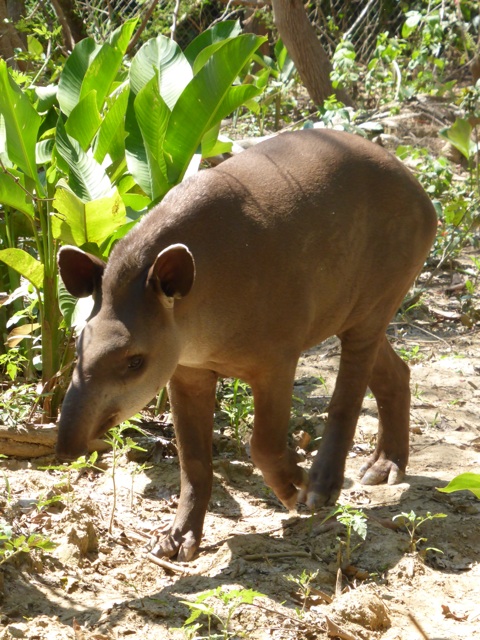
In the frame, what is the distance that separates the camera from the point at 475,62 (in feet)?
38.2

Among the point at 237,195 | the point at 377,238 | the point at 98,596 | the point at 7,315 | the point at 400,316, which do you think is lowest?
the point at 400,316

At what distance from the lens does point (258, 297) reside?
434cm

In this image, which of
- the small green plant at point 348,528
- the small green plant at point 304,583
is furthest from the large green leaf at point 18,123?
the small green plant at point 304,583

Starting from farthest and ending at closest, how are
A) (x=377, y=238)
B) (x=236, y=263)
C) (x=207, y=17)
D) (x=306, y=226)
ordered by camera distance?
(x=207, y=17)
(x=377, y=238)
(x=306, y=226)
(x=236, y=263)

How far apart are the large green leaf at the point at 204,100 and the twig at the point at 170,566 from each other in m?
2.05

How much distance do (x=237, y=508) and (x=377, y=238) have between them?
1.55 meters

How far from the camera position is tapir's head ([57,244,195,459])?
3.81 meters

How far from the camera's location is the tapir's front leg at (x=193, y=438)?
4.62 metres

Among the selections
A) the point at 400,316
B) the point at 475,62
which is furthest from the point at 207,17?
the point at 400,316

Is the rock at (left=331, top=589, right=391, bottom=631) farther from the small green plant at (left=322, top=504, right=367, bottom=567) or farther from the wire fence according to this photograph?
the wire fence

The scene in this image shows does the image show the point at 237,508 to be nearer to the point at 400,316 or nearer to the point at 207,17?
the point at 400,316

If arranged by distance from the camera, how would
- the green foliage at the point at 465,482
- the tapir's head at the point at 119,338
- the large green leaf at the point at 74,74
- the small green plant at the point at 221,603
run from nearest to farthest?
the green foliage at the point at 465,482
the small green plant at the point at 221,603
the tapir's head at the point at 119,338
the large green leaf at the point at 74,74

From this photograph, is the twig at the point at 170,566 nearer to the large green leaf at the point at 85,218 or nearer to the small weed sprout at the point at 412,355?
the large green leaf at the point at 85,218

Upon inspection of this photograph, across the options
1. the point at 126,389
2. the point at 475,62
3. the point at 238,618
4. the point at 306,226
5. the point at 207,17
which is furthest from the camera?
the point at 207,17
